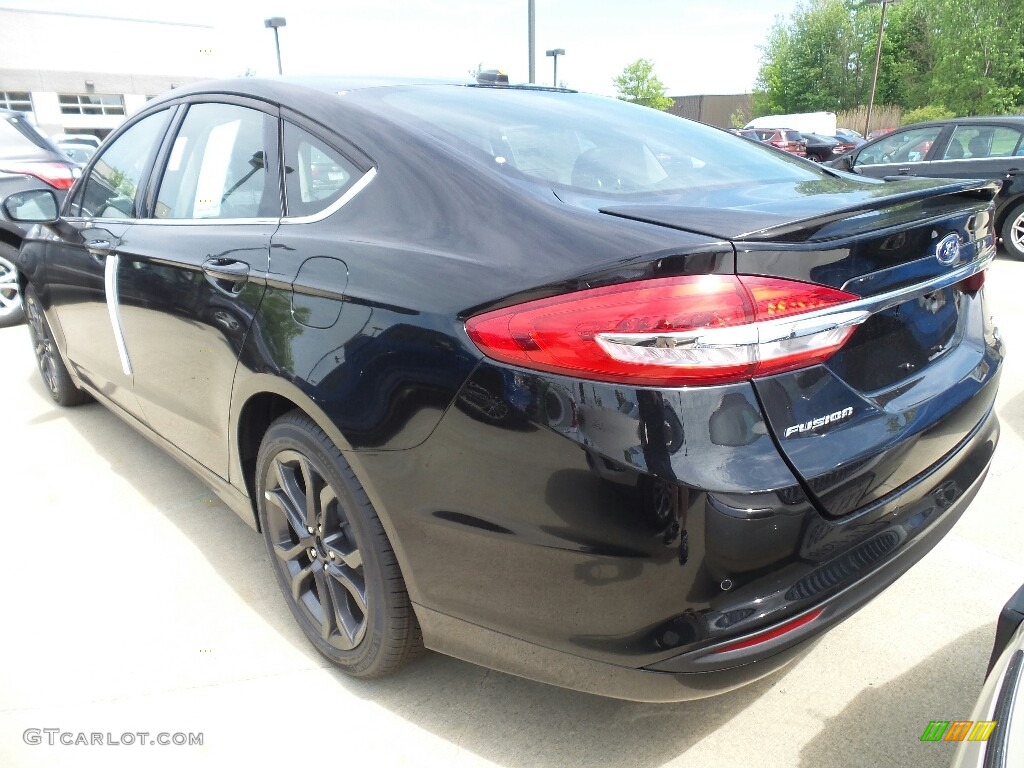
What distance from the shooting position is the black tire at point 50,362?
164 inches

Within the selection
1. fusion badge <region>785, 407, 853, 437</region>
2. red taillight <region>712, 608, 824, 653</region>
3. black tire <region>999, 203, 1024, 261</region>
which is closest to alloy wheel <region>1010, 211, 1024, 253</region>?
black tire <region>999, 203, 1024, 261</region>

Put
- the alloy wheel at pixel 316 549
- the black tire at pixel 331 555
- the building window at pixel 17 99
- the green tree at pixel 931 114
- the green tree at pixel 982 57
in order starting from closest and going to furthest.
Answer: the black tire at pixel 331 555, the alloy wheel at pixel 316 549, the green tree at pixel 982 57, the green tree at pixel 931 114, the building window at pixel 17 99

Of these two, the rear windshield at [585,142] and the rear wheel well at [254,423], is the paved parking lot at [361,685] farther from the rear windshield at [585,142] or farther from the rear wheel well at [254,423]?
the rear windshield at [585,142]

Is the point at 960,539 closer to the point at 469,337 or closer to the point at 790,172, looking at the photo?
the point at 790,172

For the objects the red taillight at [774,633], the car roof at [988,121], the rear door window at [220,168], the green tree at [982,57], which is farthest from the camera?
the green tree at [982,57]

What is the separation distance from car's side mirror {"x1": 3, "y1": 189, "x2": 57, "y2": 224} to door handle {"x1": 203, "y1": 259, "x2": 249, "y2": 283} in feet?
5.65

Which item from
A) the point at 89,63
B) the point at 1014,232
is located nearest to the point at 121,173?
the point at 1014,232

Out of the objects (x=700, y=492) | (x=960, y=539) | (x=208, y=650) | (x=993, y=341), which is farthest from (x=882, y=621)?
(x=208, y=650)

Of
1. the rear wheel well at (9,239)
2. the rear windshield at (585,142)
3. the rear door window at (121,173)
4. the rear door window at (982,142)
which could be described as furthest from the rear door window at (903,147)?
the rear wheel well at (9,239)

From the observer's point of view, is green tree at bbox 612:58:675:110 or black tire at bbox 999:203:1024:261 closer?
black tire at bbox 999:203:1024:261

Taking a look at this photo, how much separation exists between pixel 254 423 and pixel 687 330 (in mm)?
1456

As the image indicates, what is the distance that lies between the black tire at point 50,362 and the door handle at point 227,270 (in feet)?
7.60

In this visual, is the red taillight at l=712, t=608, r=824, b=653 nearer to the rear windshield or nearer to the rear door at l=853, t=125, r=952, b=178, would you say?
the rear windshield

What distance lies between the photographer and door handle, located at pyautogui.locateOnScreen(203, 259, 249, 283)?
2.15m
